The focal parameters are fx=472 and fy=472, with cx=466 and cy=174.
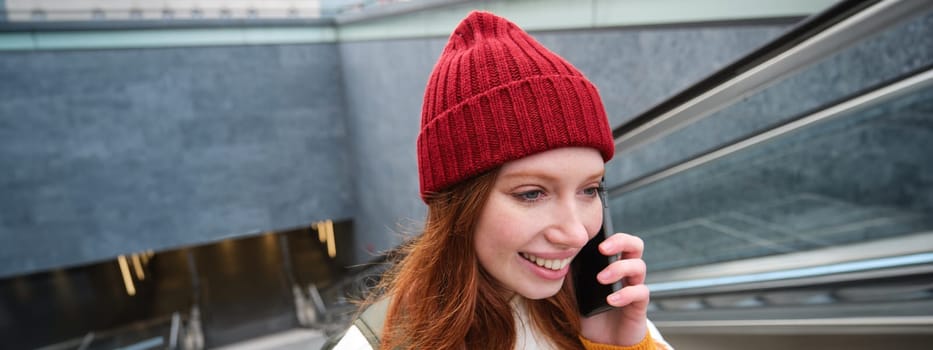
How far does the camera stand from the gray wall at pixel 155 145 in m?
8.08

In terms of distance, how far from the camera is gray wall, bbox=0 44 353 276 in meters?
8.08

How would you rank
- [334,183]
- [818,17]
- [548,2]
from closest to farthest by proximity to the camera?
[818,17], [548,2], [334,183]

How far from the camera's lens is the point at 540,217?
3.42 ft

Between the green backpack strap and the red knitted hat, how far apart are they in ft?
1.15

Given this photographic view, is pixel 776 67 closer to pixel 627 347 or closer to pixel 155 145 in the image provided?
pixel 627 347

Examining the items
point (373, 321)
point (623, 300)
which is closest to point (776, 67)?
point (623, 300)

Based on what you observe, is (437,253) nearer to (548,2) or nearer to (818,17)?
(818,17)

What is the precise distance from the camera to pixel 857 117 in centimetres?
245

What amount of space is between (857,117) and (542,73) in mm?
2296

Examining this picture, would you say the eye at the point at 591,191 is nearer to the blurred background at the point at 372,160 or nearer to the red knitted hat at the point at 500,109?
the red knitted hat at the point at 500,109

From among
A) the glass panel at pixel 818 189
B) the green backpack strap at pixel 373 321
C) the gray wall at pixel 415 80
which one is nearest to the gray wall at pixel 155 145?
the gray wall at pixel 415 80

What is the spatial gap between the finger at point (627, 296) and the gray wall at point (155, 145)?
9.64m

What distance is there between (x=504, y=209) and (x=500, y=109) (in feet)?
0.74

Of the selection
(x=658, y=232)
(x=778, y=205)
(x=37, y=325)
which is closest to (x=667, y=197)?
(x=658, y=232)
